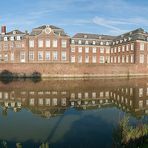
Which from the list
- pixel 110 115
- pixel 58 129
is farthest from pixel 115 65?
pixel 58 129

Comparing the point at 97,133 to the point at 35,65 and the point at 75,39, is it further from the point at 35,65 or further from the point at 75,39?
the point at 75,39

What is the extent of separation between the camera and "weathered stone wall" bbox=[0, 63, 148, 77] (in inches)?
1499

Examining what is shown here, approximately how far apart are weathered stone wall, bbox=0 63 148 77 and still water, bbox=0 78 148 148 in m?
14.7

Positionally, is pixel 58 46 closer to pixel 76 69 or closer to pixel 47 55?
pixel 47 55

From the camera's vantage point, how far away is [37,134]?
10.3 m

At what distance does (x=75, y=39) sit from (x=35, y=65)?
1880 centimetres

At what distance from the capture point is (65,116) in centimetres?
1380

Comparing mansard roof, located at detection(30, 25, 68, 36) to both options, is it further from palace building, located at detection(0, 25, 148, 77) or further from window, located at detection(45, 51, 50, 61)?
window, located at detection(45, 51, 50, 61)

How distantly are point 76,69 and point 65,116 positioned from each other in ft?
85.5

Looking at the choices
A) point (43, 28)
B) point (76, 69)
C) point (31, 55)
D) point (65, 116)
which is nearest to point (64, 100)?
point (65, 116)

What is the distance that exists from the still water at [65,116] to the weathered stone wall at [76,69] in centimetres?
1474

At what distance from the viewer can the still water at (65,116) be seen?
31.7 ft

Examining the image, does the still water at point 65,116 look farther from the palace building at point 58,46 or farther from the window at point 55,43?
the window at point 55,43

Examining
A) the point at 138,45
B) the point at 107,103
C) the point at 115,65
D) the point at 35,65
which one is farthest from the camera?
the point at 138,45
